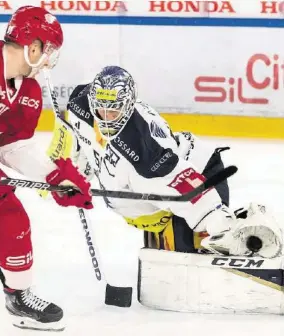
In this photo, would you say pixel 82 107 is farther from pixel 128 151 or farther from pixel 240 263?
pixel 240 263

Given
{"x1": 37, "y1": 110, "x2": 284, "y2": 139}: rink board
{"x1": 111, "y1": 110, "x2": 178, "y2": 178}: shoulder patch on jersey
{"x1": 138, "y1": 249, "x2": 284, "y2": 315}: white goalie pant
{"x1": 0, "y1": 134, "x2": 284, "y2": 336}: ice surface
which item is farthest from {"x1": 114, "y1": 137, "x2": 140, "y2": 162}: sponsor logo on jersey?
{"x1": 37, "y1": 110, "x2": 284, "y2": 139}: rink board

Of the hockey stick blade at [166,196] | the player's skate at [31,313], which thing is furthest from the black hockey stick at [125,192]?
the player's skate at [31,313]

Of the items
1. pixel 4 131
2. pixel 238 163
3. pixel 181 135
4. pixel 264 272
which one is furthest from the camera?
pixel 238 163

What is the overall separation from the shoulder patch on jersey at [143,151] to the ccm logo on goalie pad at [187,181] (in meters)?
0.03

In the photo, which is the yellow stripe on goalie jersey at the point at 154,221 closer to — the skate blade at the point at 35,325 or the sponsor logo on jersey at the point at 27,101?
the skate blade at the point at 35,325

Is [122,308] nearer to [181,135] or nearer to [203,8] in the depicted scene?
[181,135]

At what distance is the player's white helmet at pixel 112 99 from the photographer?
2.53m

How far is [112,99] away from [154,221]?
43 cm

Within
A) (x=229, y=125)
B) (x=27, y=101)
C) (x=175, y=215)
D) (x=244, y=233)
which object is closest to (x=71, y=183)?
(x=27, y=101)

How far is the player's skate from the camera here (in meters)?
2.64

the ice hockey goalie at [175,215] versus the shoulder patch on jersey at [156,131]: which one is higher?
the shoulder patch on jersey at [156,131]

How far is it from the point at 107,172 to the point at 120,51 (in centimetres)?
204

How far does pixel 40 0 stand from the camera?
15.3 feet

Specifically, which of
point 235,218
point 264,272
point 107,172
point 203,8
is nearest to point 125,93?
point 107,172
